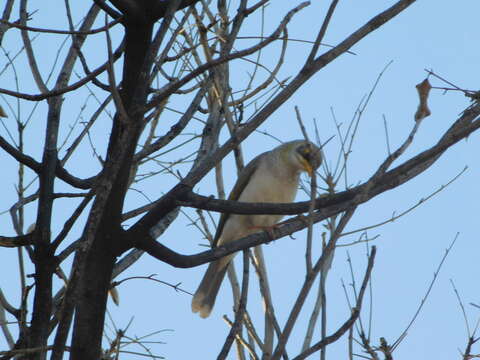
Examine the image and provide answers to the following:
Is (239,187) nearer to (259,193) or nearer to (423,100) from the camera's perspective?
(259,193)

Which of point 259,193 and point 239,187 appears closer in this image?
point 259,193

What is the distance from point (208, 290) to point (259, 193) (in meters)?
0.86

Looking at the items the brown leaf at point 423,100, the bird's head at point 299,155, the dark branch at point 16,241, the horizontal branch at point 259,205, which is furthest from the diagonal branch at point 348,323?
the bird's head at point 299,155

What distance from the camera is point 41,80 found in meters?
3.56

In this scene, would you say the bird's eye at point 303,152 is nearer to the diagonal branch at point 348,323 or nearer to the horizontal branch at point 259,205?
the horizontal branch at point 259,205

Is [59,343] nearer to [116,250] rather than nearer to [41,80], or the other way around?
[116,250]

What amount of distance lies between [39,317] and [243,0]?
154 centimetres

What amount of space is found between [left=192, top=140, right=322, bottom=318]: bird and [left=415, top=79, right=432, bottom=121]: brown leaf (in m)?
2.72

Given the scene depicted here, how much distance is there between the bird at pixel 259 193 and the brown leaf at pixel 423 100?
8.93ft

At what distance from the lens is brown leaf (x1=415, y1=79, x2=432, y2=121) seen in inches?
106

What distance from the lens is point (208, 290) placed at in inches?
221

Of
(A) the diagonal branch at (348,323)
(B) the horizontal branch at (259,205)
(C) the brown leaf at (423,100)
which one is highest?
(C) the brown leaf at (423,100)

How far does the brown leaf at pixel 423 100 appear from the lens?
2682 mm

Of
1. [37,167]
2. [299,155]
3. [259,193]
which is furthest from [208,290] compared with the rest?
[37,167]
